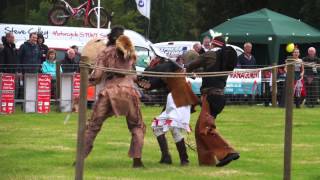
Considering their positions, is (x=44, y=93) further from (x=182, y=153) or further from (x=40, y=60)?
(x=182, y=153)

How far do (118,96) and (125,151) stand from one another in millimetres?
2199

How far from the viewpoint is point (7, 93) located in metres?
21.0

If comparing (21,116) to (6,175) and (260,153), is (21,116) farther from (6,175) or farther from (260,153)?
(6,175)

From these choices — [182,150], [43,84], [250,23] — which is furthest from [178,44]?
[182,150]

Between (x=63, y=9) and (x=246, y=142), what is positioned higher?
(x=63, y=9)

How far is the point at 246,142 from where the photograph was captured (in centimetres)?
1500

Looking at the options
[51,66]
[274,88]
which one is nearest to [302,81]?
[274,88]

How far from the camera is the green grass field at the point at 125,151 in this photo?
434 inches

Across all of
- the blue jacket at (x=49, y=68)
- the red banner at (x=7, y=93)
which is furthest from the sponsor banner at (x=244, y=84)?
the red banner at (x=7, y=93)

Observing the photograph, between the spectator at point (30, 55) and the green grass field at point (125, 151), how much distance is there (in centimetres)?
243

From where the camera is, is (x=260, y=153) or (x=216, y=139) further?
(x=260, y=153)

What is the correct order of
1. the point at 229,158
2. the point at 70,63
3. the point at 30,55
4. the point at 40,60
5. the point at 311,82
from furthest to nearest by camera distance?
the point at 311,82
the point at 70,63
the point at 40,60
the point at 30,55
the point at 229,158

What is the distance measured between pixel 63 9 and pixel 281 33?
299 inches

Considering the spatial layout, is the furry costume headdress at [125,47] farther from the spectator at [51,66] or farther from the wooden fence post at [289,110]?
the spectator at [51,66]
